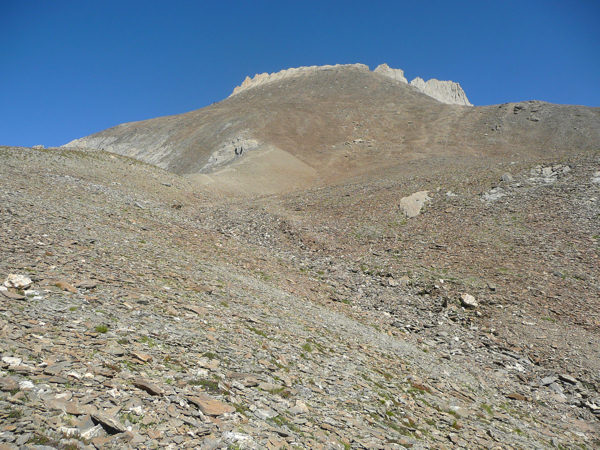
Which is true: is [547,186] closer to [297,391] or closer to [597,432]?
[597,432]

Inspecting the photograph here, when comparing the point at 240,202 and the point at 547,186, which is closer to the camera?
the point at 547,186

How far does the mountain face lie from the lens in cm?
5641

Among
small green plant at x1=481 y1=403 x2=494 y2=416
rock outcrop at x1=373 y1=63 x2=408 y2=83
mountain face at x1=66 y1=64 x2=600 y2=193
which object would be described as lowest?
small green plant at x1=481 y1=403 x2=494 y2=416

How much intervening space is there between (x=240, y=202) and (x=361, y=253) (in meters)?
17.7

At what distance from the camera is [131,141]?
93.9 m

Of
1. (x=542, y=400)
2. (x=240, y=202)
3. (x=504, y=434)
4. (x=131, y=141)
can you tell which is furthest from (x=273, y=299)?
(x=131, y=141)

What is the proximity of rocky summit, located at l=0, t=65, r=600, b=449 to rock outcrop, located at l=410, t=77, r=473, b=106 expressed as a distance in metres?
167

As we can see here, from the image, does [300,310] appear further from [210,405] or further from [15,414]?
[15,414]

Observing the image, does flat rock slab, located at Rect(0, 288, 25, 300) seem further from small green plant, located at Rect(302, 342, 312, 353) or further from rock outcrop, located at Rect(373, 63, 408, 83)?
rock outcrop, located at Rect(373, 63, 408, 83)

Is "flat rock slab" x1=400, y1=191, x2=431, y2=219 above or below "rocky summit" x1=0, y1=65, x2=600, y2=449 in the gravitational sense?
above

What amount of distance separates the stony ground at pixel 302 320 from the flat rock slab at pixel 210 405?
40mm

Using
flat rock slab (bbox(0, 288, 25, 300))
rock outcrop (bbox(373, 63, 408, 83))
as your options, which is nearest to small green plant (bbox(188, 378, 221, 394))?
flat rock slab (bbox(0, 288, 25, 300))

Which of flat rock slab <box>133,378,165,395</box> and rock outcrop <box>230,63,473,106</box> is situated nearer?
flat rock slab <box>133,378,165,395</box>

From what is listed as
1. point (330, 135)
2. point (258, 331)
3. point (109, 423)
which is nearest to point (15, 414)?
point (109, 423)
